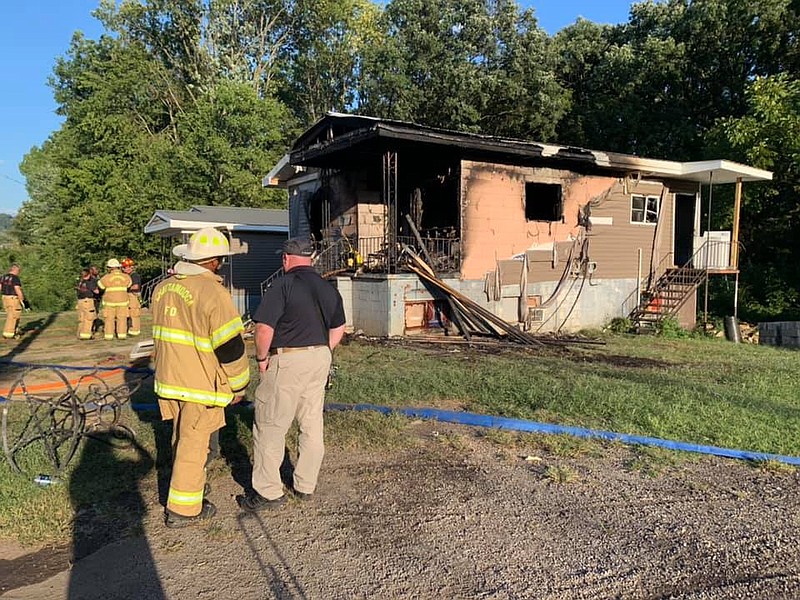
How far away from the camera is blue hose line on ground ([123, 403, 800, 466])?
471 centimetres

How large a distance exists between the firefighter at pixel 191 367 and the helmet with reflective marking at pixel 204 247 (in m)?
0.08

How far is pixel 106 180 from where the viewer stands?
94.5ft

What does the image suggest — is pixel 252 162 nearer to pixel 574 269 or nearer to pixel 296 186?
pixel 296 186

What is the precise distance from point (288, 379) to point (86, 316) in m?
11.5

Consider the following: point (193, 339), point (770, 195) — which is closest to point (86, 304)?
point (193, 339)

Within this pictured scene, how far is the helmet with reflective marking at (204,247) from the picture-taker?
3703 mm

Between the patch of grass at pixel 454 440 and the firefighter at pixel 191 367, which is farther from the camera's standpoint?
the patch of grass at pixel 454 440

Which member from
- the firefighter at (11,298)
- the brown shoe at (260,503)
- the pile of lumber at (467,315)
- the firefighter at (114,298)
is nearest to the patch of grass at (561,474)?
the brown shoe at (260,503)

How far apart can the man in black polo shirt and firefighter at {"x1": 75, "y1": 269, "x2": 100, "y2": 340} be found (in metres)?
11.2

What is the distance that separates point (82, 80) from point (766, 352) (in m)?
33.9

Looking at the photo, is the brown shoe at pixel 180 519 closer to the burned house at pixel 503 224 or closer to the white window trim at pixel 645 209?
the burned house at pixel 503 224

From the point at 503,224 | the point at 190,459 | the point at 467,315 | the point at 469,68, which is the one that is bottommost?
the point at 467,315

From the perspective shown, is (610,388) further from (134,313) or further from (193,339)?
(134,313)

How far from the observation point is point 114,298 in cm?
1301
